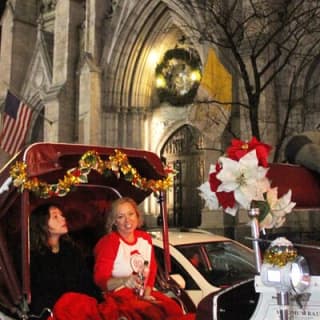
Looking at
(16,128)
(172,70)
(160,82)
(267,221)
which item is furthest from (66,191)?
(160,82)

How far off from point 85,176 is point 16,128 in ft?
37.7

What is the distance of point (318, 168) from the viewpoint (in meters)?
2.93

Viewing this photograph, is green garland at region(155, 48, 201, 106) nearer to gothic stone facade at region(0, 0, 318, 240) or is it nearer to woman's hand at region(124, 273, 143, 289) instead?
gothic stone facade at region(0, 0, 318, 240)

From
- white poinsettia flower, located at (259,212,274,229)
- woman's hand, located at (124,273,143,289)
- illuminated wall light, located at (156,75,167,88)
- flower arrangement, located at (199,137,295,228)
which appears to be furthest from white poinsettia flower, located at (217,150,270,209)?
illuminated wall light, located at (156,75,167,88)

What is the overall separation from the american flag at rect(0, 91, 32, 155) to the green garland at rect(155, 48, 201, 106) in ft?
21.4

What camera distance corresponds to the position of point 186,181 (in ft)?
66.4

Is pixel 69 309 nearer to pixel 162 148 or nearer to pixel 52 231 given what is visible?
pixel 52 231

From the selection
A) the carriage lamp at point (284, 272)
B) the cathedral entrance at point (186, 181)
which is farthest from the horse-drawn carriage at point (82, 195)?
the cathedral entrance at point (186, 181)

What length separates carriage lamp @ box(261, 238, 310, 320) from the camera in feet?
8.16

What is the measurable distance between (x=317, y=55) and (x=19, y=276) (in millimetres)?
12867

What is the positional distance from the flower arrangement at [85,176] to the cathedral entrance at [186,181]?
13.5 meters

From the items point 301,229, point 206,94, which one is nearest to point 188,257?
point 301,229

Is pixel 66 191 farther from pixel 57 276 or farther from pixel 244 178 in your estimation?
pixel 244 178

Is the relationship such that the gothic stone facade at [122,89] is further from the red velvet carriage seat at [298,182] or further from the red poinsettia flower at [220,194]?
the red poinsettia flower at [220,194]
